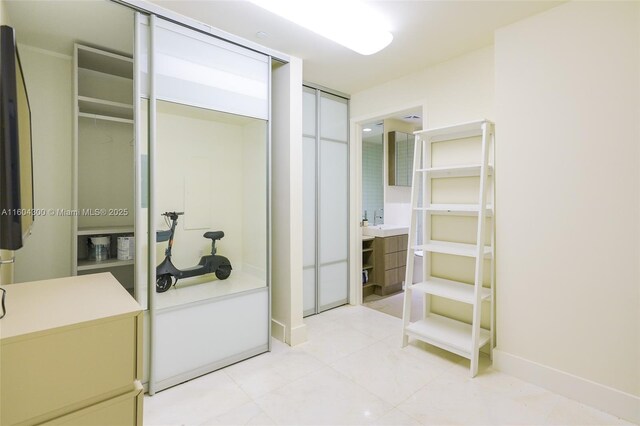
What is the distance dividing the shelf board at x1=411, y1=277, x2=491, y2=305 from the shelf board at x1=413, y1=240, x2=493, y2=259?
312 millimetres

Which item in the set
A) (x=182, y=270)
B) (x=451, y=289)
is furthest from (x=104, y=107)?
(x=451, y=289)

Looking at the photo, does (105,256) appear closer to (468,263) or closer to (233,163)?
(233,163)

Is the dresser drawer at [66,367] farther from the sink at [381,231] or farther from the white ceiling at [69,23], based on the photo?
the sink at [381,231]

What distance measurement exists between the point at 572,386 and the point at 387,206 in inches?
135

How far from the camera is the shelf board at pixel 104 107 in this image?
98.4 inches

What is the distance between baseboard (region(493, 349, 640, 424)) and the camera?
180 centimetres

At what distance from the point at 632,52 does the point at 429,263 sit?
2.00 meters

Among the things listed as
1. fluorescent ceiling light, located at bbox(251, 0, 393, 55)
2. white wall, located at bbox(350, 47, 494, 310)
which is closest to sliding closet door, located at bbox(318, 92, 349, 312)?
white wall, located at bbox(350, 47, 494, 310)

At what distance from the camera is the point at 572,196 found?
2004 mm

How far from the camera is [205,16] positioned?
210 cm

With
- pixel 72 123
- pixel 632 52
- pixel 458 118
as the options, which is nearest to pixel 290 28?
pixel 458 118

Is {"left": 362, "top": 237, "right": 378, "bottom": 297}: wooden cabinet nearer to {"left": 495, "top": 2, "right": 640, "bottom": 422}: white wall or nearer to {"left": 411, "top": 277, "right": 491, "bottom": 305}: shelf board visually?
{"left": 411, "top": 277, "right": 491, "bottom": 305}: shelf board

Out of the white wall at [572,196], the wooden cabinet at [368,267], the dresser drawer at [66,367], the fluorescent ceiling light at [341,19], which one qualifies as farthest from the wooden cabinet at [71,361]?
the wooden cabinet at [368,267]

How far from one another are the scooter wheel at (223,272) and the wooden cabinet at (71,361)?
1.59 metres
